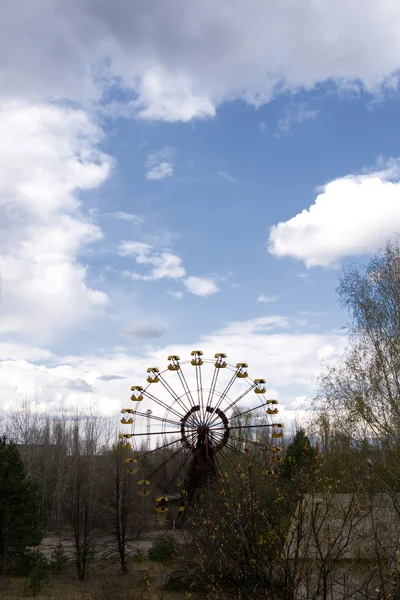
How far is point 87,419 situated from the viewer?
183 ft

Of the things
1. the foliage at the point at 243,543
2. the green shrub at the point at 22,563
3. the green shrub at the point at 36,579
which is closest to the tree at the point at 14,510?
the green shrub at the point at 22,563

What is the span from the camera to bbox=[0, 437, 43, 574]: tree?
22.9m

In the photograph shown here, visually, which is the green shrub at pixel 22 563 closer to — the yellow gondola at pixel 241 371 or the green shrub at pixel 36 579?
the green shrub at pixel 36 579

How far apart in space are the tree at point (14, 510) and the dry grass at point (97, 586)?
1.28 meters

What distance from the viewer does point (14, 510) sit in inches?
908

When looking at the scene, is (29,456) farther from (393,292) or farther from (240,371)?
(393,292)

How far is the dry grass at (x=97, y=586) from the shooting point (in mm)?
16578

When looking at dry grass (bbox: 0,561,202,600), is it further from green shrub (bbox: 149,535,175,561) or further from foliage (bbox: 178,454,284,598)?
foliage (bbox: 178,454,284,598)

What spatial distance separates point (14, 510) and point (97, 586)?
4.88 meters

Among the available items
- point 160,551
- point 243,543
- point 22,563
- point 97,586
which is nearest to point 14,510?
point 22,563

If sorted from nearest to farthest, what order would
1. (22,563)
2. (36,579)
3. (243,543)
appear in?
(243,543), (36,579), (22,563)

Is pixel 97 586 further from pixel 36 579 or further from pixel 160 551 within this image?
pixel 160 551

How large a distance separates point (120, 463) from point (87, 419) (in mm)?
30145

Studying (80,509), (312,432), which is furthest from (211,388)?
(80,509)
